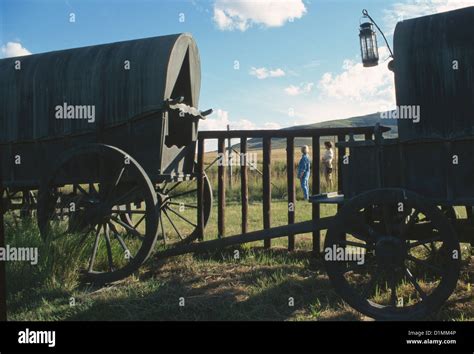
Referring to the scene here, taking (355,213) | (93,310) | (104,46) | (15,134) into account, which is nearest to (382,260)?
(355,213)

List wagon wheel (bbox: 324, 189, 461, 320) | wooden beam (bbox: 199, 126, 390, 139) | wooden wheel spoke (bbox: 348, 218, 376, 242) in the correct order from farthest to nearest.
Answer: wooden beam (bbox: 199, 126, 390, 139) → wooden wheel spoke (bbox: 348, 218, 376, 242) → wagon wheel (bbox: 324, 189, 461, 320)

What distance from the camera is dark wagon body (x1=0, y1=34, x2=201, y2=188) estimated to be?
16.2 feet

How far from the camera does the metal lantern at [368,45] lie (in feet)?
19.7

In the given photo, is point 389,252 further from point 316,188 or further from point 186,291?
point 316,188

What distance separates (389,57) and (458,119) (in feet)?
4.27

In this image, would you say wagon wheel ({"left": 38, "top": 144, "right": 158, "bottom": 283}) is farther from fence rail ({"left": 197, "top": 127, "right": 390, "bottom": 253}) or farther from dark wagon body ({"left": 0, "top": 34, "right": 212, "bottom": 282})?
fence rail ({"left": 197, "top": 127, "right": 390, "bottom": 253})

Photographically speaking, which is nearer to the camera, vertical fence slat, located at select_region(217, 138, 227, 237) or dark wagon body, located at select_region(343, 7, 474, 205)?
dark wagon body, located at select_region(343, 7, 474, 205)

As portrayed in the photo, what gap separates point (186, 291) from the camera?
4395mm

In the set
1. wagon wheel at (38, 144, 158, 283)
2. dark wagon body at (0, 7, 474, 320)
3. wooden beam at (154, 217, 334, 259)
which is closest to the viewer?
dark wagon body at (0, 7, 474, 320)

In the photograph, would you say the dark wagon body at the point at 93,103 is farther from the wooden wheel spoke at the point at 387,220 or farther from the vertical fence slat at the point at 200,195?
the wooden wheel spoke at the point at 387,220

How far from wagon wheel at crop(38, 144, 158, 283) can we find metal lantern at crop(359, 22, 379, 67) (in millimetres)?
3591

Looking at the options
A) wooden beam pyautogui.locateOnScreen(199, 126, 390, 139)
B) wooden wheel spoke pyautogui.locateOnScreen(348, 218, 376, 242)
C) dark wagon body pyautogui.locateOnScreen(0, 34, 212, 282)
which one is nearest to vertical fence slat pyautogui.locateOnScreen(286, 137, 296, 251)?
wooden beam pyautogui.locateOnScreen(199, 126, 390, 139)

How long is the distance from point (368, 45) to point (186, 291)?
4208mm

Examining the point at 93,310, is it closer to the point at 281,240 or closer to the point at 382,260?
the point at 382,260
